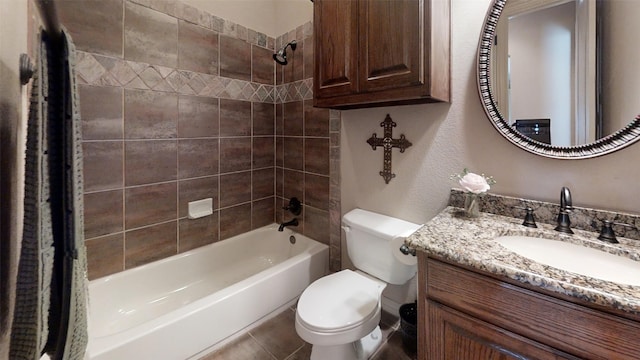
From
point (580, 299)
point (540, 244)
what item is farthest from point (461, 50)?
point (580, 299)

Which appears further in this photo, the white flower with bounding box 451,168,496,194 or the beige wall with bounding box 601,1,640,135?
the white flower with bounding box 451,168,496,194

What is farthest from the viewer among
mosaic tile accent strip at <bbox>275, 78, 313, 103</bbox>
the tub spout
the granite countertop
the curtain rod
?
the tub spout

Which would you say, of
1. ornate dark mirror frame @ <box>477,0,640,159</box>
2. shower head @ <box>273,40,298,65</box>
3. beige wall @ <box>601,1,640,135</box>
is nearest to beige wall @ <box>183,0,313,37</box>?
shower head @ <box>273,40,298,65</box>

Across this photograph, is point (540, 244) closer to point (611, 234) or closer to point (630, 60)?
point (611, 234)

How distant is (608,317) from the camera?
637 millimetres

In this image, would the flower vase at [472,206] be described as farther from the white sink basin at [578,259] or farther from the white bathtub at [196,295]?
the white bathtub at [196,295]

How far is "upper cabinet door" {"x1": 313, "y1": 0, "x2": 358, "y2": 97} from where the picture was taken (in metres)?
1.38

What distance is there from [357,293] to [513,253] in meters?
0.79

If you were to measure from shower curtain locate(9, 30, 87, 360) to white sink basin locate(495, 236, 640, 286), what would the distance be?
1.21 meters

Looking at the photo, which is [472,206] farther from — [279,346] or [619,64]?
[279,346]

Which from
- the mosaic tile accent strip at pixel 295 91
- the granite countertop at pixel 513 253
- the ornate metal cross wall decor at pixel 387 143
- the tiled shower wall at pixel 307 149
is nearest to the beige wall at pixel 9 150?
the granite countertop at pixel 513 253

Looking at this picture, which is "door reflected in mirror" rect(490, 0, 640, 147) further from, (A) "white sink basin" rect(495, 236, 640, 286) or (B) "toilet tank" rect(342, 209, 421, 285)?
(B) "toilet tank" rect(342, 209, 421, 285)

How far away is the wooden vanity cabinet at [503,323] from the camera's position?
2.12 ft

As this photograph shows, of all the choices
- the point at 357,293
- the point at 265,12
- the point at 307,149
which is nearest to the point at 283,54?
the point at 265,12
